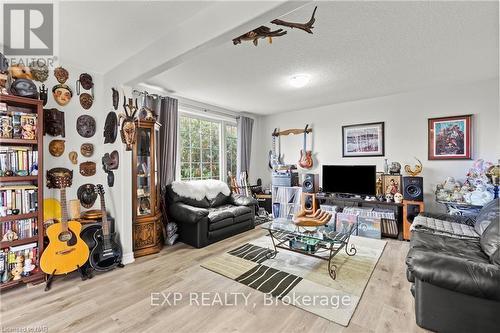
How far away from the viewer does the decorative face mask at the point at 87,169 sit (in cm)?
284

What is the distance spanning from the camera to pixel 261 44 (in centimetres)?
232

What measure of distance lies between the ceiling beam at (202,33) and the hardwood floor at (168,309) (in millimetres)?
2171

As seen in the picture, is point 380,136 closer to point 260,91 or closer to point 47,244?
point 260,91

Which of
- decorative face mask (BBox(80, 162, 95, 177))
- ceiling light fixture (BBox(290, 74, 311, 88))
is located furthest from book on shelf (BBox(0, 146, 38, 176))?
ceiling light fixture (BBox(290, 74, 311, 88))

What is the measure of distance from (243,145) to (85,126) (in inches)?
122

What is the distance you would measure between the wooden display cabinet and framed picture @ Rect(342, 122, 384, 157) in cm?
348

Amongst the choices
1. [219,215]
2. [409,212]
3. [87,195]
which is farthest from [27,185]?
[409,212]

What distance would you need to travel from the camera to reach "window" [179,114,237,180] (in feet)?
14.3

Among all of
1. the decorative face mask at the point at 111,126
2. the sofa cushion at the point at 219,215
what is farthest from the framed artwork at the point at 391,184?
the decorative face mask at the point at 111,126

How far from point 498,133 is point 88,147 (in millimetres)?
5527

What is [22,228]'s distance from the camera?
226 centimetres

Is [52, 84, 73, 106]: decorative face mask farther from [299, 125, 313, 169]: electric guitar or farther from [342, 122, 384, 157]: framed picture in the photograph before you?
[342, 122, 384, 157]: framed picture

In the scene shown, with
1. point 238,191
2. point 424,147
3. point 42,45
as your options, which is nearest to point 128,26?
point 42,45

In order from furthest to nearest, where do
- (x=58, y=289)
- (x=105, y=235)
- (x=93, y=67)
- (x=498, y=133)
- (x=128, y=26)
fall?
(x=498, y=133), (x=93, y=67), (x=105, y=235), (x=58, y=289), (x=128, y=26)
